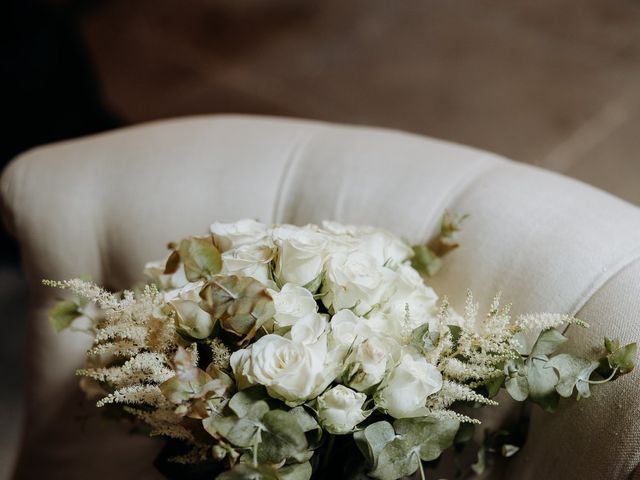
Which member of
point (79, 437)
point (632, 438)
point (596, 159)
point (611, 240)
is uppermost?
point (611, 240)

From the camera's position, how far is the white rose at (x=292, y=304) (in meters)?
0.62

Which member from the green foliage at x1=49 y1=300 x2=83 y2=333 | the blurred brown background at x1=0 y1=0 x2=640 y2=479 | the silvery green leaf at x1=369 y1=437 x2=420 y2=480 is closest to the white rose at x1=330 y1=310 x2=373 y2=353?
the silvery green leaf at x1=369 y1=437 x2=420 y2=480

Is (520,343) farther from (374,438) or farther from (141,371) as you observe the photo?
(141,371)

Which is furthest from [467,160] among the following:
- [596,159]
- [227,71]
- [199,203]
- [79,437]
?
[227,71]

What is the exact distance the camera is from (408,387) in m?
0.61

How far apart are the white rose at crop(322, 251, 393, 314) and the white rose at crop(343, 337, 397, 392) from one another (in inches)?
2.0

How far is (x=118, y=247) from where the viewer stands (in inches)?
37.6

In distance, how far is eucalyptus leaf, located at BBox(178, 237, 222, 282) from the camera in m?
0.66

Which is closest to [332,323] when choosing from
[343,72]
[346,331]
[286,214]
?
[346,331]

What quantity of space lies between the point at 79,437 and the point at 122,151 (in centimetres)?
43

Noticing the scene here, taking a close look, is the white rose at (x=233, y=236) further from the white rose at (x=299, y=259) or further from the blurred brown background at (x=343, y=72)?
the blurred brown background at (x=343, y=72)

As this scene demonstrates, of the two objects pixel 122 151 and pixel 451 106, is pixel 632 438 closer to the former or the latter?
pixel 122 151

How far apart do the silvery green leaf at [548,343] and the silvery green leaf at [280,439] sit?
248mm

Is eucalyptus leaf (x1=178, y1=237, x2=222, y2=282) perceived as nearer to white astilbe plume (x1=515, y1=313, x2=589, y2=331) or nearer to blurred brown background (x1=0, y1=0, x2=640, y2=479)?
white astilbe plume (x1=515, y1=313, x2=589, y2=331)
